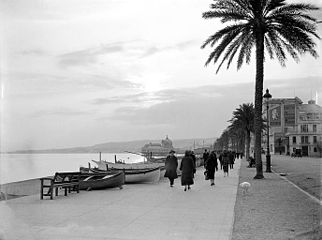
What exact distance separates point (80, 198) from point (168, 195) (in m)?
2.96

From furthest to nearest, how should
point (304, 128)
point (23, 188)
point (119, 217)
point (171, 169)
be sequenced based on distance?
1. point (304, 128)
2. point (23, 188)
3. point (171, 169)
4. point (119, 217)

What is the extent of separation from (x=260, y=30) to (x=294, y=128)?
460 feet

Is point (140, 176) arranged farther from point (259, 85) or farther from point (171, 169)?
point (259, 85)

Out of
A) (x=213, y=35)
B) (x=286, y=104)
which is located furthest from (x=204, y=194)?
(x=286, y=104)

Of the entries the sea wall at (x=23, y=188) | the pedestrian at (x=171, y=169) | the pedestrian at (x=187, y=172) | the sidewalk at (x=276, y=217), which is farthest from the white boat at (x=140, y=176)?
the sidewalk at (x=276, y=217)

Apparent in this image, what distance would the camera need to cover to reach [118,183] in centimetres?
1725

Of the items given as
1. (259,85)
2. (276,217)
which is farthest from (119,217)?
(259,85)

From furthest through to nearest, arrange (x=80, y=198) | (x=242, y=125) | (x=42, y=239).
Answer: (x=242, y=125), (x=80, y=198), (x=42, y=239)

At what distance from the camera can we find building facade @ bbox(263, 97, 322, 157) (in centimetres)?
12022

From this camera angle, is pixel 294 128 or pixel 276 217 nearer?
pixel 276 217

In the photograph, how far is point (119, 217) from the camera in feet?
31.3

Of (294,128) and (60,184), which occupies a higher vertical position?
(294,128)

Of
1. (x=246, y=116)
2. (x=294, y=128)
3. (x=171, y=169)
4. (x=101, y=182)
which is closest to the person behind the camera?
(x=101, y=182)

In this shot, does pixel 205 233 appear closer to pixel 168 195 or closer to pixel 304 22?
pixel 168 195
